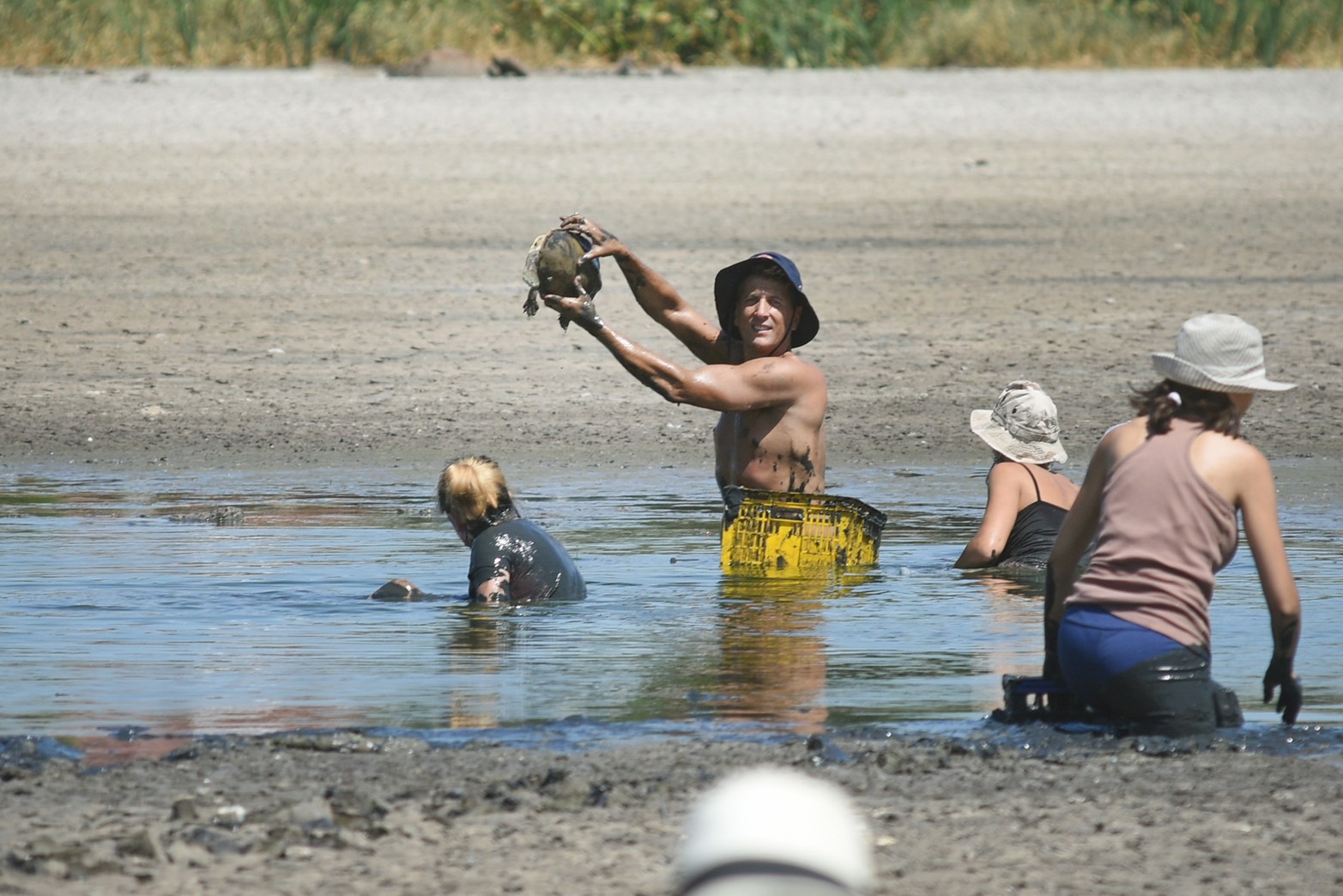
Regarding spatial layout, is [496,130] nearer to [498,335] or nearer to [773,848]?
[498,335]

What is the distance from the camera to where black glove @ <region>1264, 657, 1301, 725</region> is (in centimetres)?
502

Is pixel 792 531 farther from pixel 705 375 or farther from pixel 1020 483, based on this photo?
pixel 1020 483

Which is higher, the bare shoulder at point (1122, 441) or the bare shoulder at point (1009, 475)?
the bare shoulder at point (1122, 441)

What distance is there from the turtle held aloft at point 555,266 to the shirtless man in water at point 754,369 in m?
0.22

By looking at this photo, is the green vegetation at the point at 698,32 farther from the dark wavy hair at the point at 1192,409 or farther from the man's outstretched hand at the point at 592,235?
the dark wavy hair at the point at 1192,409

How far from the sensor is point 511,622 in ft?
22.9

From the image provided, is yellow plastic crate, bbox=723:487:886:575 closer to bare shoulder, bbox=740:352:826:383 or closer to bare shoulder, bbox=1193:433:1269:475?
bare shoulder, bbox=740:352:826:383

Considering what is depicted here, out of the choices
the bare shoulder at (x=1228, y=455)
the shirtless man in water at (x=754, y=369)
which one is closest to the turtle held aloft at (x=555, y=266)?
the shirtless man in water at (x=754, y=369)

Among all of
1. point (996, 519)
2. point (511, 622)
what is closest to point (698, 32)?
point (996, 519)

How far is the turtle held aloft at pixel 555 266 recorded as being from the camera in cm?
695

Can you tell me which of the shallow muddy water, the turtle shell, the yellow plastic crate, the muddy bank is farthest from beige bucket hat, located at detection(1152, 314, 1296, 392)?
the yellow plastic crate

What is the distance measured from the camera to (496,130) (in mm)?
18203

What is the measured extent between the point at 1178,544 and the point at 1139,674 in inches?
12.2

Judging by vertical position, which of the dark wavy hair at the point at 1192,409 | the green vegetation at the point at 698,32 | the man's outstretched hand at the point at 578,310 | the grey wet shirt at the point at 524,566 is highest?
the green vegetation at the point at 698,32
